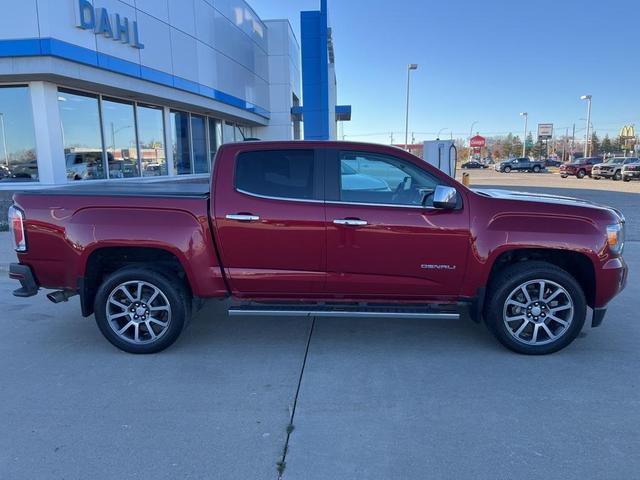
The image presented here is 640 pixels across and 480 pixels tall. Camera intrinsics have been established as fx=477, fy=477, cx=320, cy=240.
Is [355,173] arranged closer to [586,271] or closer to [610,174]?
[586,271]

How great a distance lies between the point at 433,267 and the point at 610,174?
37190mm

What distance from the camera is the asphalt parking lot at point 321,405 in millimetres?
2795

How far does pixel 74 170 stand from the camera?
1171 centimetres

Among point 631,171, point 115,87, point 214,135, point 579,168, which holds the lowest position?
point 631,171

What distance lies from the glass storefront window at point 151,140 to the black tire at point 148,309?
11.3m

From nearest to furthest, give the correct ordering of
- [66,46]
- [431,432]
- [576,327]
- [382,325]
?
1. [431,432]
2. [576,327]
3. [382,325]
4. [66,46]

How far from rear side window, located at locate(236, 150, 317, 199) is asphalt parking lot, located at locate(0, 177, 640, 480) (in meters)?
1.48

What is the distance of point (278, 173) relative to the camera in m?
4.37

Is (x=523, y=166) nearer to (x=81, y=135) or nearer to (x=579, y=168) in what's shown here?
(x=579, y=168)

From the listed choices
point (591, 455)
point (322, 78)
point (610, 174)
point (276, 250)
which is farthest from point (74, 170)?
point (610, 174)

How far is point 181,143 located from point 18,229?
1392cm

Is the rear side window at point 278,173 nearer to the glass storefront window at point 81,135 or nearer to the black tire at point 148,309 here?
the black tire at point 148,309

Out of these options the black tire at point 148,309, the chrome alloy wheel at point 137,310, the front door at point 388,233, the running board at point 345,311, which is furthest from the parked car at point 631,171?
the chrome alloy wheel at point 137,310

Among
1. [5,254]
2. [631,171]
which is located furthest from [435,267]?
[631,171]
